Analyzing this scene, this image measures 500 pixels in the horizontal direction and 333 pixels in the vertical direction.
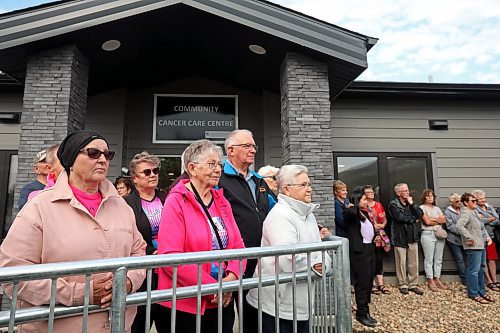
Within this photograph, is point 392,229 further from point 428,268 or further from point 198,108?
point 198,108

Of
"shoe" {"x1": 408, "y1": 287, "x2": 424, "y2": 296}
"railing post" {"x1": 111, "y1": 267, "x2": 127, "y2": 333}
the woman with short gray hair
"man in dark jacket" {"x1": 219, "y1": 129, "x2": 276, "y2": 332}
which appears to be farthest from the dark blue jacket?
"shoe" {"x1": 408, "y1": 287, "x2": 424, "y2": 296}

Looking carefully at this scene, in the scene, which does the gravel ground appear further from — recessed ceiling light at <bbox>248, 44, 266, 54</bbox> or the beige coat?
recessed ceiling light at <bbox>248, 44, 266, 54</bbox>

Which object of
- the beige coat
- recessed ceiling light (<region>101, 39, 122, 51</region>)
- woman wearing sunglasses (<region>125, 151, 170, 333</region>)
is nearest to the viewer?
the beige coat

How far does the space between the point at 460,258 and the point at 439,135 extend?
2685 mm

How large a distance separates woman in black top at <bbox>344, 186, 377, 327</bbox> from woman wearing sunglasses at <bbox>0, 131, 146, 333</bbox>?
3.28 metres

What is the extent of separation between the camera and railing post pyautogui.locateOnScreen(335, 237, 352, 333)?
187 cm

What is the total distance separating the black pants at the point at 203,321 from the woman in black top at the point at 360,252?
265 cm

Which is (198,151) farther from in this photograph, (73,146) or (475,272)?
(475,272)

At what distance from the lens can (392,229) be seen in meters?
6.28

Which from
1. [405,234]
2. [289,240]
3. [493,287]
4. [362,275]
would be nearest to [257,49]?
[362,275]

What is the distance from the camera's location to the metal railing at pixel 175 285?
1217mm

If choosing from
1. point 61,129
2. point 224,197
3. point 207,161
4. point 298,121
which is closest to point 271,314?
point 224,197

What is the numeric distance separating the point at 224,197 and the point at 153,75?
17.0ft

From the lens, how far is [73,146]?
1775 millimetres
